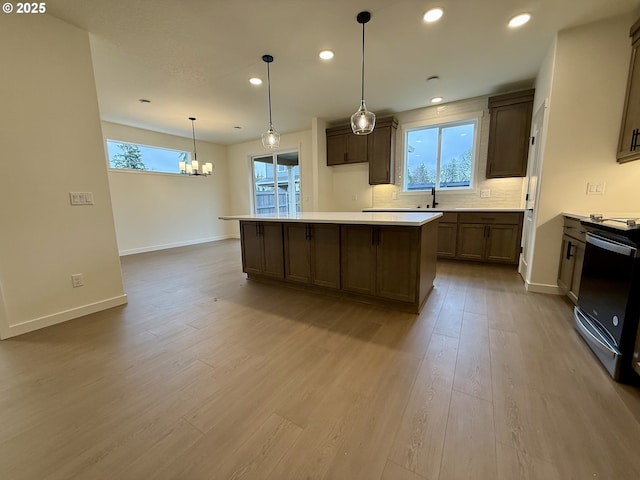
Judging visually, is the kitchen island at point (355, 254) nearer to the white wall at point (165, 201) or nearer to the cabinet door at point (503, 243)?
the cabinet door at point (503, 243)

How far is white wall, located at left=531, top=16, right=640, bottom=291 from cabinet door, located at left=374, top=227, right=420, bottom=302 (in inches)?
69.6

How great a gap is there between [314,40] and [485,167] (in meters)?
3.44

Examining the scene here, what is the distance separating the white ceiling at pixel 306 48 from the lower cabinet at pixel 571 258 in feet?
6.45

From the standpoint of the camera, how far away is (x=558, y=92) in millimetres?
2648

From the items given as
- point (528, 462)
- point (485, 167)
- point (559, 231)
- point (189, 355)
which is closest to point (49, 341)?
point (189, 355)

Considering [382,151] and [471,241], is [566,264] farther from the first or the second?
[382,151]

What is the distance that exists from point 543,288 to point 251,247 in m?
3.61

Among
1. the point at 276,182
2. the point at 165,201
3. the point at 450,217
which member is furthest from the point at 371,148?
the point at 165,201

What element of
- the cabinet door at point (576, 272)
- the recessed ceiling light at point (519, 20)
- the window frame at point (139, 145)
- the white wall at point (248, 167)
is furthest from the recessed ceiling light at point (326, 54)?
the window frame at point (139, 145)

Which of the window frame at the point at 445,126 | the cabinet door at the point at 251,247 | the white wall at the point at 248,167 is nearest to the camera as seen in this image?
the cabinet door at the point at 251,247

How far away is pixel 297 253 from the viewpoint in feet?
10.3

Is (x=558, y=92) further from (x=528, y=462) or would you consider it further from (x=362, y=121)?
(x=528, y=462)

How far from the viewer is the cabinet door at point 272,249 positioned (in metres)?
3.27

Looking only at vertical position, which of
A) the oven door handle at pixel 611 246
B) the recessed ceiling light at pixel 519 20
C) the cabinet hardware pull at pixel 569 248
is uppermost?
the recessed ceiling light at pixel 519 20
